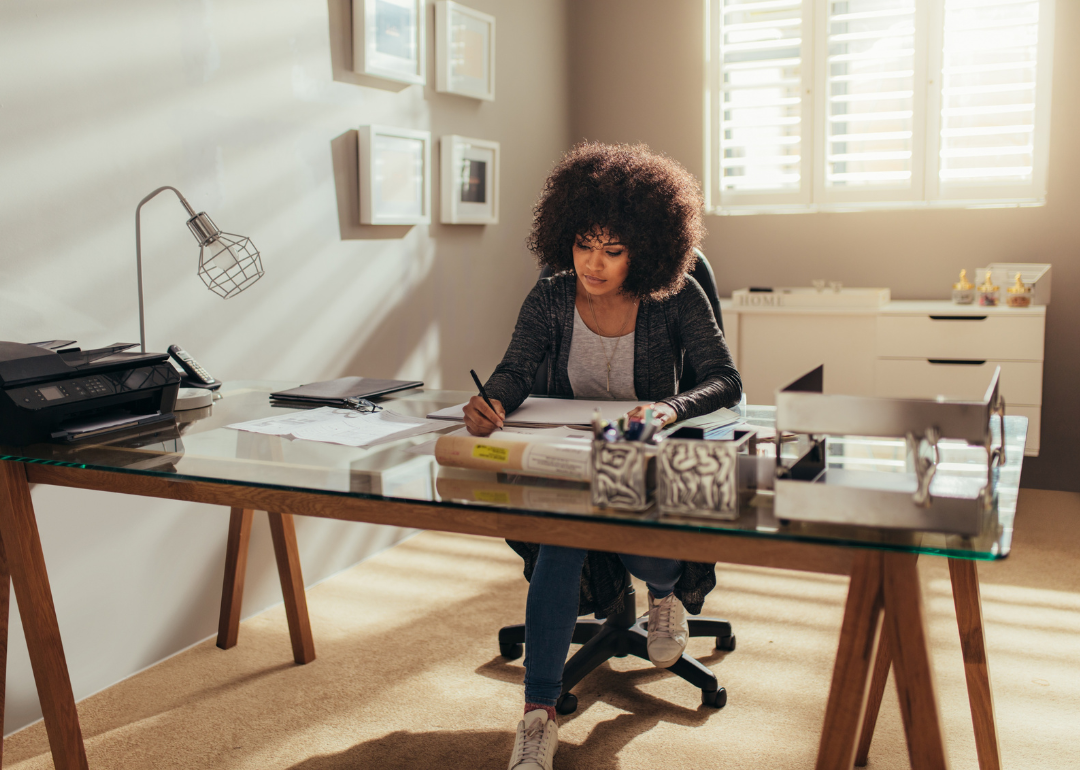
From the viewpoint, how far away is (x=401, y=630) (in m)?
2.38

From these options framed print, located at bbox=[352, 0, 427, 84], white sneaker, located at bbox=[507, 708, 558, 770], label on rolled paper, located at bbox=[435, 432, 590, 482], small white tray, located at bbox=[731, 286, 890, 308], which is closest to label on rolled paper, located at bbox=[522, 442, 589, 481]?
label on rolled paper, located at bbox=[435, 432, 590, 482]

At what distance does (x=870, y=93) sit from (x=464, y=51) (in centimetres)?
169

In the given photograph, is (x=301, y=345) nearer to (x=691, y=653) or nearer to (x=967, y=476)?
(x=691, y=653)

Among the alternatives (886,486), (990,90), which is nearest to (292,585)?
(886,486)

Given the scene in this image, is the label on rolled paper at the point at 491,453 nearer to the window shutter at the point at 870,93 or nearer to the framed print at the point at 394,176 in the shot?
the framed print at the point at 394,176

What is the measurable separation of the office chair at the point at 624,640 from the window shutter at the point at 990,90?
202cm

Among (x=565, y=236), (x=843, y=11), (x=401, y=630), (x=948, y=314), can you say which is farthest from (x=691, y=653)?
(x=843, y=11)

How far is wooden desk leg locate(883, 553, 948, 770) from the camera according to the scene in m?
0.98

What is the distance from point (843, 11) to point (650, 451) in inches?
130

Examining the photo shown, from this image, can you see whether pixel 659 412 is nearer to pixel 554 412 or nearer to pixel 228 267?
pixel 554 412

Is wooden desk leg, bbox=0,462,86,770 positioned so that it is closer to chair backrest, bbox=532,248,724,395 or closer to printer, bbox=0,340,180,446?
printer, bbox=0,340,180,446

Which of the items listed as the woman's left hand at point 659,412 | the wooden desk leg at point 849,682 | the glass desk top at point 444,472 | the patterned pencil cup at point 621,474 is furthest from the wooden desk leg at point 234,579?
the wooden desk leg at point 849,682

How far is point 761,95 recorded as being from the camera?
3.83m

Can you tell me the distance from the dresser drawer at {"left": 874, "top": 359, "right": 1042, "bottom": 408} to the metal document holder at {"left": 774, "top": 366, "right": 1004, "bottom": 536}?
8.14 ft
